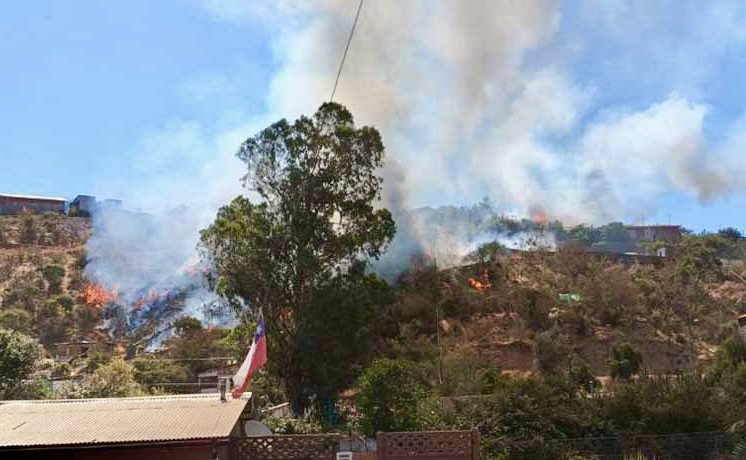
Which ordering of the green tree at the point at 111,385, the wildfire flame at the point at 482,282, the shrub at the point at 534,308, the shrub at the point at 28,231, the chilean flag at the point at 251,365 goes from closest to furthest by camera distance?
the chilean flag at the point at 251,365
the green tree at the point at 111,385
the shrub at the point at 534,308
the wildfire flame at the point at 482,282
the shrub at the point at 28,231

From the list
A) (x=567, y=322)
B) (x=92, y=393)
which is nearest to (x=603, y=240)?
(x=567, y=322)

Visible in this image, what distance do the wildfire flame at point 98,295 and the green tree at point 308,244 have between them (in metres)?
46.0

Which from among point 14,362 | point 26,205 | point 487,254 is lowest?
point 14,362

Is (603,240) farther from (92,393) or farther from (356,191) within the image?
(92,393)

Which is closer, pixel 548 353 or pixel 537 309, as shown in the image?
pixel 548 353

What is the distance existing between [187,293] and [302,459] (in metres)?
67.0

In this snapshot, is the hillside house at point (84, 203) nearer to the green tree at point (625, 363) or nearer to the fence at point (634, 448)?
the green tree at point (625, 363)

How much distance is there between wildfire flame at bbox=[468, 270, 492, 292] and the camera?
185ft

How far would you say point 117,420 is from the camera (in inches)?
508

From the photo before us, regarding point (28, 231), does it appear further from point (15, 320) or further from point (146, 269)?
point (15, 320)

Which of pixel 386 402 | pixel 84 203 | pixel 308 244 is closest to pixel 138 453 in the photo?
pixel 386 402

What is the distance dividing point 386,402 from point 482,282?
39138 millimetres

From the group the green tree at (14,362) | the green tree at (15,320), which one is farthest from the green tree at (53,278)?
the green tree at (14,362)

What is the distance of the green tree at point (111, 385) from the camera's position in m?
28.8
